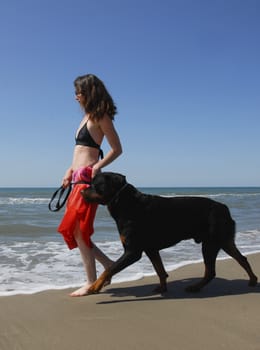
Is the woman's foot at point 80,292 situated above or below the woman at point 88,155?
below

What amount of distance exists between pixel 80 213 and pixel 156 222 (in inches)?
30.4

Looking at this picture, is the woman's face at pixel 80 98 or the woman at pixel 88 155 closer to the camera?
the woman at pixel 88 155

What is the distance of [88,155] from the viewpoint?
157 inches

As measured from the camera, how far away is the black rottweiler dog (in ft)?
12.1

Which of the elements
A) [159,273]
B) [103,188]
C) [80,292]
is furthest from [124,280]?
[103,188]

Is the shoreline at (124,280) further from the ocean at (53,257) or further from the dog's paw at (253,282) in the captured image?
the dog's paw at (253,282)

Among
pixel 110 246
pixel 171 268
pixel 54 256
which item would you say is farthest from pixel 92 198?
pixel 110 246

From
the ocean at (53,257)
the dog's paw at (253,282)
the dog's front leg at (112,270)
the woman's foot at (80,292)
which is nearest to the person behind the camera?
the dog's front leg at (112,270)

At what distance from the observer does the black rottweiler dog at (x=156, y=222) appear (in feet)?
12.1

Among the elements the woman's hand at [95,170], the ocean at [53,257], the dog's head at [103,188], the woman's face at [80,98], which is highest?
the woman's face at [80,98]

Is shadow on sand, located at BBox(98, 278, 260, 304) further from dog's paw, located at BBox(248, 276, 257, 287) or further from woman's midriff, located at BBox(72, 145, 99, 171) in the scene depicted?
woman's midriff, located at BBox(72, 145, 99, 171)

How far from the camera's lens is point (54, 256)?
582cm

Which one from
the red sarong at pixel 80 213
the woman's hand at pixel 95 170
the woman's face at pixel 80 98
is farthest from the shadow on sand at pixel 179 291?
the woman's face at pixel 80 98

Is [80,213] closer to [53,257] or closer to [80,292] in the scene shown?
[80,292]
